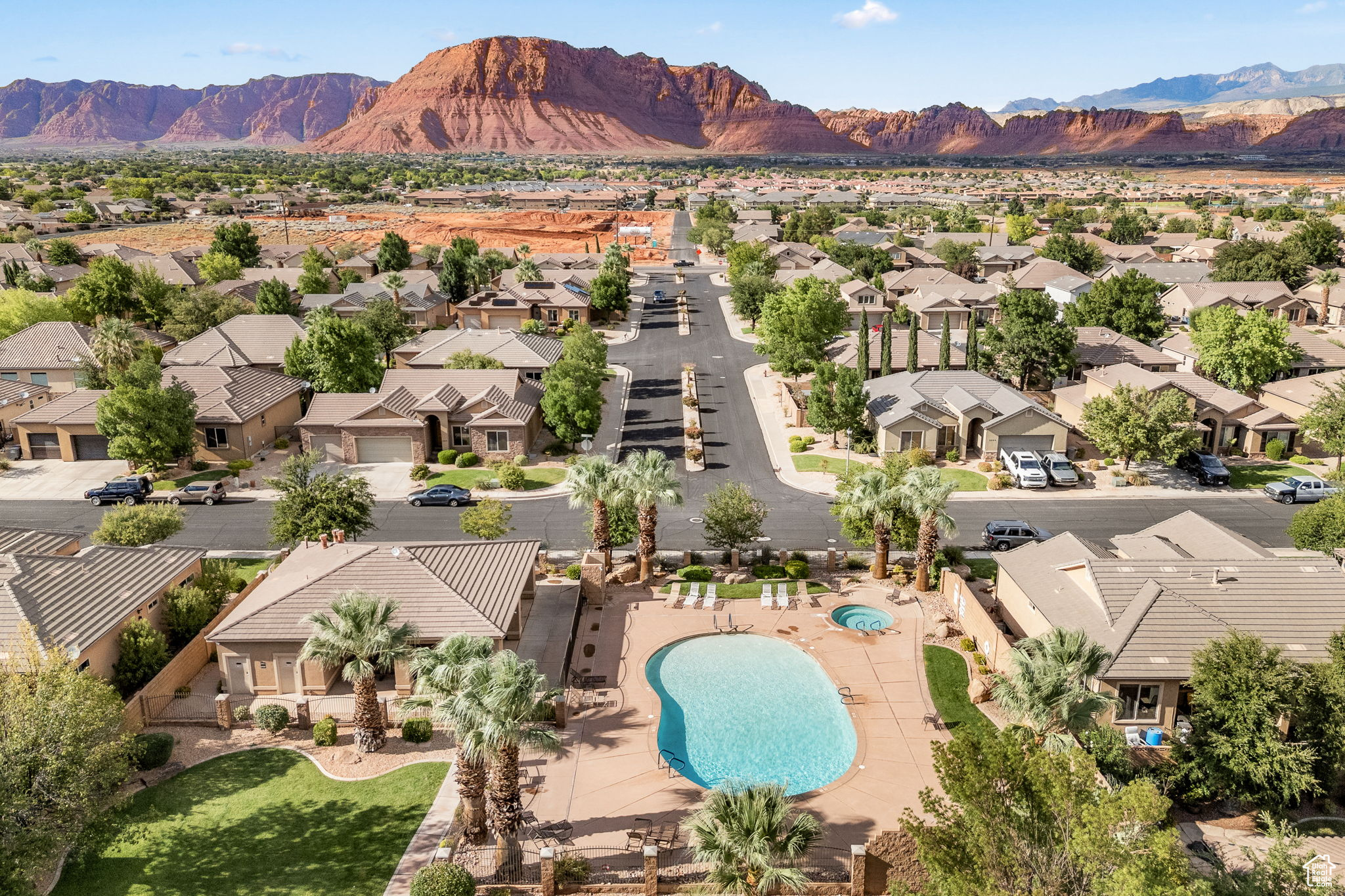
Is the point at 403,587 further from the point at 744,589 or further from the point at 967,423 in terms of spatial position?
the point at 967,423

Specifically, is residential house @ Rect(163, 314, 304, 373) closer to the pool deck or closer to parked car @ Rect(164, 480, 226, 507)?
parked car @ Rect(164, 480, 226, 507)

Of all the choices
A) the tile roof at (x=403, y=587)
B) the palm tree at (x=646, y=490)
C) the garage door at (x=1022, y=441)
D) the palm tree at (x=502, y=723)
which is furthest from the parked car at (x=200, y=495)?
the garage door at (x=1022, y=441)

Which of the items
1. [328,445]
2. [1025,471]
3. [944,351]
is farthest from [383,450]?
[944,351]

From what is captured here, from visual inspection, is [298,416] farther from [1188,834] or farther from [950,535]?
[1188,834]

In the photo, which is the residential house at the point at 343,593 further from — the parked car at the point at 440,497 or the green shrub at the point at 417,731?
the parked car at the point at 440,497

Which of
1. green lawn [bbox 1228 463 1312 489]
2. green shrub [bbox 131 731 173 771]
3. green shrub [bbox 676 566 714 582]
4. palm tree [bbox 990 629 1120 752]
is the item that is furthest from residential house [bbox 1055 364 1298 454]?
green shrub [bbox 131 731 173 771]
